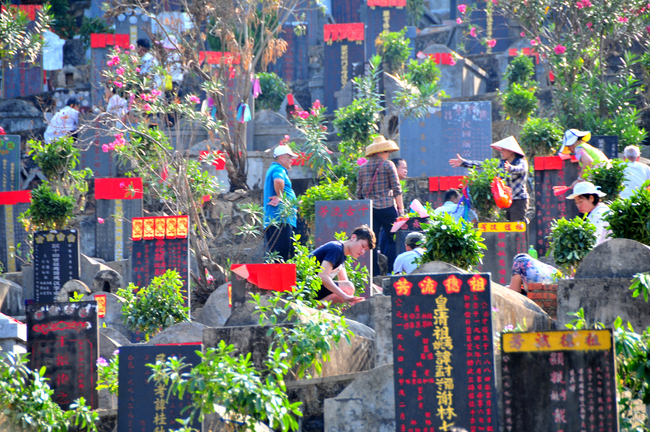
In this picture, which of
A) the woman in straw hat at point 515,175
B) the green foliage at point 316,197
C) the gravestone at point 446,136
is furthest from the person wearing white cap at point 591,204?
the gravestone at point 446,136

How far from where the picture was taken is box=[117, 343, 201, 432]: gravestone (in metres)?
5.52

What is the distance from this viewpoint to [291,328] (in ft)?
18.2

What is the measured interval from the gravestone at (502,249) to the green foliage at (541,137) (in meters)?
3.55

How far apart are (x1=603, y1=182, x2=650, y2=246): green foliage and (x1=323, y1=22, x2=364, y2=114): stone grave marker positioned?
12754mm

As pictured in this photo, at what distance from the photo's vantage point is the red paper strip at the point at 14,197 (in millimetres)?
12031

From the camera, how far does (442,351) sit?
16.5ft

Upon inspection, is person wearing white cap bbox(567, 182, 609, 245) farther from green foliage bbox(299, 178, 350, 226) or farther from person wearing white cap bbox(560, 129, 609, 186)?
green foliage bbox(299, 178, 350, 226)

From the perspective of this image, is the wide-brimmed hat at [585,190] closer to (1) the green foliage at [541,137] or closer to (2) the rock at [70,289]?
(1) the green foliage at [541,137]

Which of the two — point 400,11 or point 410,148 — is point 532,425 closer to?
point 410,148

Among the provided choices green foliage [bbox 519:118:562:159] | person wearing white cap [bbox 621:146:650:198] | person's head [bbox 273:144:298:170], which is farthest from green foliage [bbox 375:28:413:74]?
person wearing white cap [bbox 621:146:650:198]

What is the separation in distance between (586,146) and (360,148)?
381cm

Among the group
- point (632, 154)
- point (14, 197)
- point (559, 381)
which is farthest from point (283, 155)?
point (14, 197)

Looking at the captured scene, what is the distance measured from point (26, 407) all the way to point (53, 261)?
5071 millimetres

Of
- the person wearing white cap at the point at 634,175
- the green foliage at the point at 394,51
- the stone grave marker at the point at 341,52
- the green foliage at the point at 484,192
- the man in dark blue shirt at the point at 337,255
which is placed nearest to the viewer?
the man in dark blue shirt at the point at 337,255
